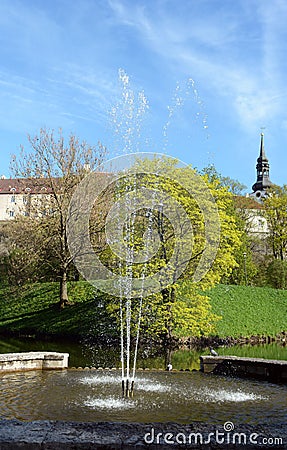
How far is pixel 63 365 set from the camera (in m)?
11.2

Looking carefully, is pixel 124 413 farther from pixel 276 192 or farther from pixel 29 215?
pixel 276 192

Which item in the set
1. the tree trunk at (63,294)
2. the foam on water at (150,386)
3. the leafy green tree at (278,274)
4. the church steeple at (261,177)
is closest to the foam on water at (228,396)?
the foam on water at (150,386)

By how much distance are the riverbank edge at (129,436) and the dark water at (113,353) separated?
32.9 ft

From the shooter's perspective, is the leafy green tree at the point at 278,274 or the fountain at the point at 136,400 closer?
the fountain at the point at 136,400

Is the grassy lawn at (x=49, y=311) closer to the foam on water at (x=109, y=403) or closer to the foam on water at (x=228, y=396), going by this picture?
the foam on water at (x=228, y=396)

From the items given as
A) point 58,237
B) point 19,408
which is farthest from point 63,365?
point 58,237

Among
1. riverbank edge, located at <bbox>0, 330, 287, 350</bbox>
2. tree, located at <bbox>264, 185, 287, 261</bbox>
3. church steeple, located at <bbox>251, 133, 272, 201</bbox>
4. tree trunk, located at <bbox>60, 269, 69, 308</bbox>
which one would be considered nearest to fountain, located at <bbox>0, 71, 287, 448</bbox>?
riverbank edge, located at <bbox>0, 330, 287, 350</bbox>

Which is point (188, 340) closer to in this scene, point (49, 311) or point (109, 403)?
point (49, 311)

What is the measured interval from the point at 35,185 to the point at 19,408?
18210 millimetres

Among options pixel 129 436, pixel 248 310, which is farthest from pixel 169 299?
pixel 129 436

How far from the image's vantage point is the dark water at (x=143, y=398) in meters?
6.65

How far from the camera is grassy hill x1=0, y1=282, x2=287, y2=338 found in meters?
23.2

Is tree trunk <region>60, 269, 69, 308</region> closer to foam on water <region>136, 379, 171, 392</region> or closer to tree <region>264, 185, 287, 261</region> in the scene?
foam on water <region>136, 379, 171, 392</region>

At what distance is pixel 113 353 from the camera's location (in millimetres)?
17891
